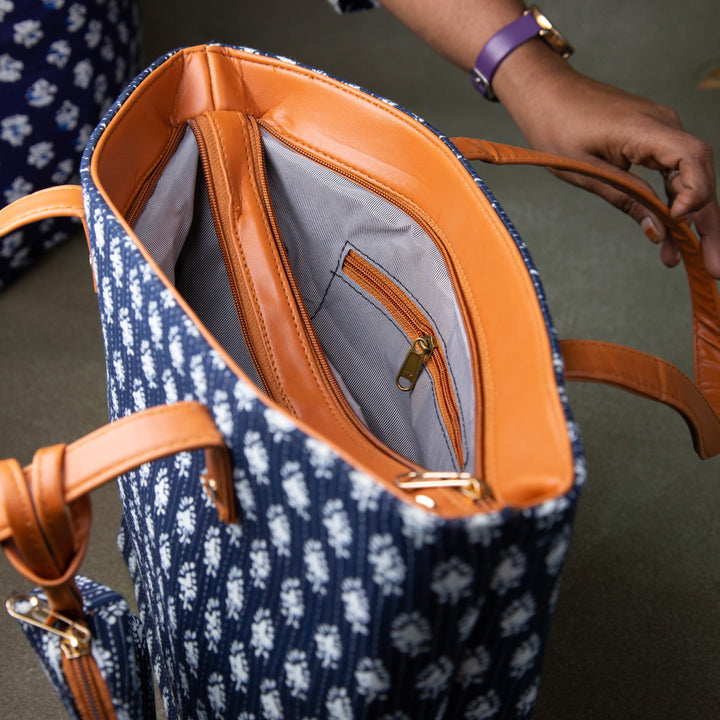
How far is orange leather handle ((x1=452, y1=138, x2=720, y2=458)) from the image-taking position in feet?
1.41

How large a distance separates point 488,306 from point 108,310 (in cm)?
23

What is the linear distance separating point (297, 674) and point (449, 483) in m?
0.13

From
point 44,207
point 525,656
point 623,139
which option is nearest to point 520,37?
point 623,139

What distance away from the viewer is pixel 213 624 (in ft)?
1.49

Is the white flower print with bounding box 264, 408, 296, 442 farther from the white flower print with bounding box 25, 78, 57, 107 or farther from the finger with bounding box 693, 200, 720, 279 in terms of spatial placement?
the white flower print with bounding box 25, 78, 57, 107

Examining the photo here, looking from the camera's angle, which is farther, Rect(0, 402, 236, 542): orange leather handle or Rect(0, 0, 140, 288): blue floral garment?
Rect(0, 0, 140, 288): blue floral garment

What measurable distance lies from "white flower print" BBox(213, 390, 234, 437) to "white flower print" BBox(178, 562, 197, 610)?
125 mm

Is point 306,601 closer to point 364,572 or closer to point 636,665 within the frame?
point 364,572

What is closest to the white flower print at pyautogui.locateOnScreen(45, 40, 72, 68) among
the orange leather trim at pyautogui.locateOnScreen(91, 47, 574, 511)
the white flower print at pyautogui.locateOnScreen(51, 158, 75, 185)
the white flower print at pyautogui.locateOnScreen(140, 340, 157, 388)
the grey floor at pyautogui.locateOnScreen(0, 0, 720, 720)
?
the white flower print at pyautogui.locateOnScreen(51, 158, 75, 185)

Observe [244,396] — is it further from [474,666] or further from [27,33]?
[27,33]

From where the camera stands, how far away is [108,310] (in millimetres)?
496

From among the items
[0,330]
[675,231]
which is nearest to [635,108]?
[675,231]

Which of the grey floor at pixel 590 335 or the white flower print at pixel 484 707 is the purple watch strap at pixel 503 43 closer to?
the grey floor at pixel 590 335

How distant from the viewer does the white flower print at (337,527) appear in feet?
1.11
